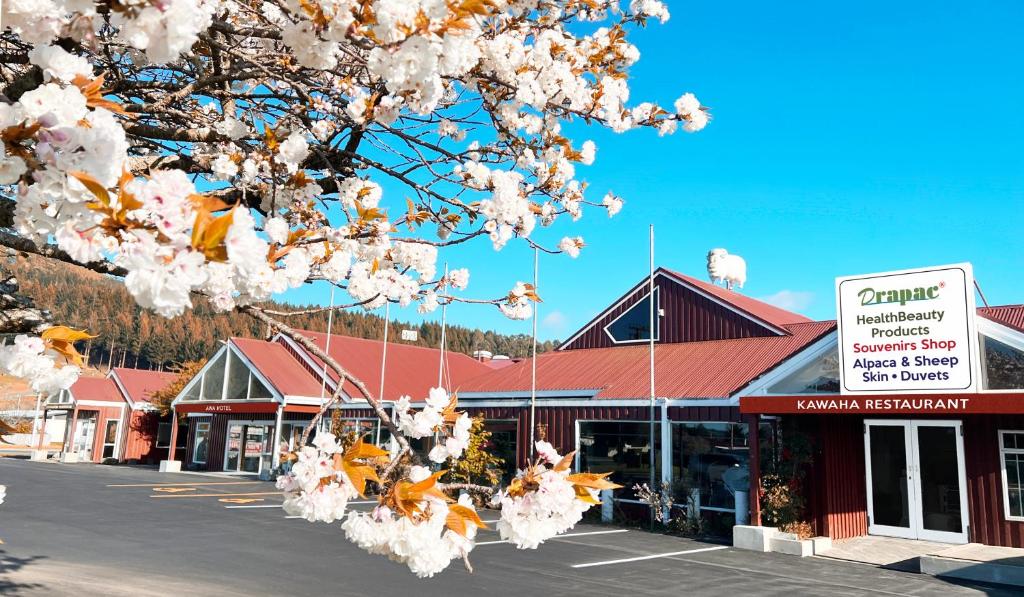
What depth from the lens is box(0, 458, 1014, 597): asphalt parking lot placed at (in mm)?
8734

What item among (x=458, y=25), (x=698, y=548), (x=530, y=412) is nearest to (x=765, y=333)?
(x=530, y=412)

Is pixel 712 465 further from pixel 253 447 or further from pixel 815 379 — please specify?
pixel 253 447

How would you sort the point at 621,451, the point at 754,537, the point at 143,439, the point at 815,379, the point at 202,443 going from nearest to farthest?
1. the point at 754,537
2. the point at 815,379
3. the point at 621,451
4. the point at 202,443
5. the point at 143,439

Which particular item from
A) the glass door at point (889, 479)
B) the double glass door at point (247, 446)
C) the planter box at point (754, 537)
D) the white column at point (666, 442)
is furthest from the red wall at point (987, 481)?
the double glass door at point (247, 446)

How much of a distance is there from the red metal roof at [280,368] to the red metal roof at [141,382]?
753cm

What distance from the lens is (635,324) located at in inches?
883

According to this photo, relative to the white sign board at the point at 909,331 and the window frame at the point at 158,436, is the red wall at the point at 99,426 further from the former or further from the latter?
the white sign board at the point at 909,331

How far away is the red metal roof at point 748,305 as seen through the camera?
2071 cm

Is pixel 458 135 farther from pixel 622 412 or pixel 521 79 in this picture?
pixel 622 412

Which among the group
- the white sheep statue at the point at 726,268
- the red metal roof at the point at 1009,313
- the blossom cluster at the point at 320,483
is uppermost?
the white sheep statue at the point at 726,268

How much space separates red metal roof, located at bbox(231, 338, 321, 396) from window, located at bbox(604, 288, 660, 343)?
1214 cm

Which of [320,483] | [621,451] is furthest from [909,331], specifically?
[320,483]

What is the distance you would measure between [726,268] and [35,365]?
2473cm

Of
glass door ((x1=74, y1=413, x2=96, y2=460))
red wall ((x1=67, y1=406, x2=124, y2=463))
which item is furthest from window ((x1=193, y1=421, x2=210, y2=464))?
glass door ((x1=74, y1=413, x2=96, y2=460))
